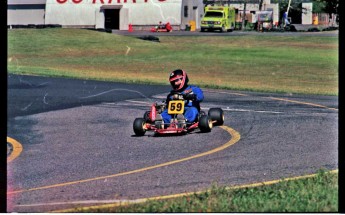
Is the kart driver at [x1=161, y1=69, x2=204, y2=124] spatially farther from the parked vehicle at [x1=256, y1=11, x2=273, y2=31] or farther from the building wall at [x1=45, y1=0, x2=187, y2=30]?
the parked vehicle at [x1=256, y1=11, x2=273, y2=31]

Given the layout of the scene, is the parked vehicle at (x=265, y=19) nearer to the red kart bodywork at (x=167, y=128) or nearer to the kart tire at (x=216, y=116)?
the kart tire at (x=216, y=116)

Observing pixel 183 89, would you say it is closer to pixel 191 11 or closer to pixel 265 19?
pixel 265 19

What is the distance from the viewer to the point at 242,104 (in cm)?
2011

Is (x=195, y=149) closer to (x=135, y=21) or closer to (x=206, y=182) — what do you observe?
(x=206, y=182)

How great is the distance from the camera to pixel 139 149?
43.5 feet

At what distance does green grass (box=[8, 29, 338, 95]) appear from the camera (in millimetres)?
31953

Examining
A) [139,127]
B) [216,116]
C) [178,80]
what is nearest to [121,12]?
[216,116]

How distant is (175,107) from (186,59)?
3124 centimetres

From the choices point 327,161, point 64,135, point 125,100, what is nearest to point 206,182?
point 327,161

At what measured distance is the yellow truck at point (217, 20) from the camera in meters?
76.6

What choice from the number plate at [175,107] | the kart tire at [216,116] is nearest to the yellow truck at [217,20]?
the kart tire at [216,116]

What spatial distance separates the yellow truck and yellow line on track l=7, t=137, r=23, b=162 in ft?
205

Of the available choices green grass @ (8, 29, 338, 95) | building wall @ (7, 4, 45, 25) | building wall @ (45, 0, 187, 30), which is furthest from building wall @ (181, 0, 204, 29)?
green grass @ (8, 29, 338, 95)

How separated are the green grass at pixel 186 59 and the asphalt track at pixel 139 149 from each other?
313 inches
